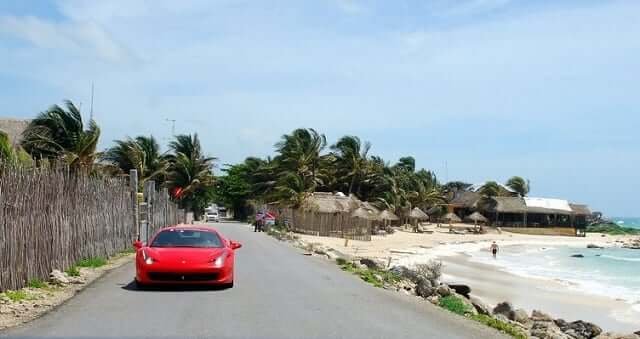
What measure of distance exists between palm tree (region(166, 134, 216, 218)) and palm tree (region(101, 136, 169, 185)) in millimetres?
5086

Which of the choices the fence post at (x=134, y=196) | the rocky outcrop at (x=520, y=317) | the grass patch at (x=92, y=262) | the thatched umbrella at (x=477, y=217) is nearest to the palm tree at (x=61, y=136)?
the fence post at (x=134, y=196)

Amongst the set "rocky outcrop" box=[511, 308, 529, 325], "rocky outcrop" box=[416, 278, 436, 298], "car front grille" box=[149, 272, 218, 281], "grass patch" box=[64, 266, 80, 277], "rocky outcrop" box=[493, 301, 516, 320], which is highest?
"car front grille" box=[149, 272, 218, 281]

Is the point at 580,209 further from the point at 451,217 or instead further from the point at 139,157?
the point at 139,157

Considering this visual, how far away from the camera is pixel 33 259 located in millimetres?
12648

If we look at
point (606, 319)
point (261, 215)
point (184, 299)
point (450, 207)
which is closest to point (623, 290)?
point (606, 319)

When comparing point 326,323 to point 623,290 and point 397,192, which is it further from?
point 397,192

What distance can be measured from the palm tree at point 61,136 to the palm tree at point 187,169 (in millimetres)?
28855

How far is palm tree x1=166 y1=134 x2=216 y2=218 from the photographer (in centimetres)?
6038

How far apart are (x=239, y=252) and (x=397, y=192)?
2119 inches

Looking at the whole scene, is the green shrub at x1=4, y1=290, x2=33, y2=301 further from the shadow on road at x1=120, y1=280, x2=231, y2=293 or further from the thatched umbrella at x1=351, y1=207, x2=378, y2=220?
the thatched umbrella at x1=351, y1=207, x2=378, y2=220

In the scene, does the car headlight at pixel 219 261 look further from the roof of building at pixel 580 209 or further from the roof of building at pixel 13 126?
the roof of building at pixel 580 209

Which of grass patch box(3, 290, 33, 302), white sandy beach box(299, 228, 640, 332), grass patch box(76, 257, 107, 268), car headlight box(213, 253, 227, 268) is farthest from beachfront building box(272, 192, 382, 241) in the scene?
grass patch box(3, 290, 33, 302)

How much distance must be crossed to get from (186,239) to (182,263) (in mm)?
1414

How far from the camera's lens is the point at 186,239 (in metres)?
14.5
